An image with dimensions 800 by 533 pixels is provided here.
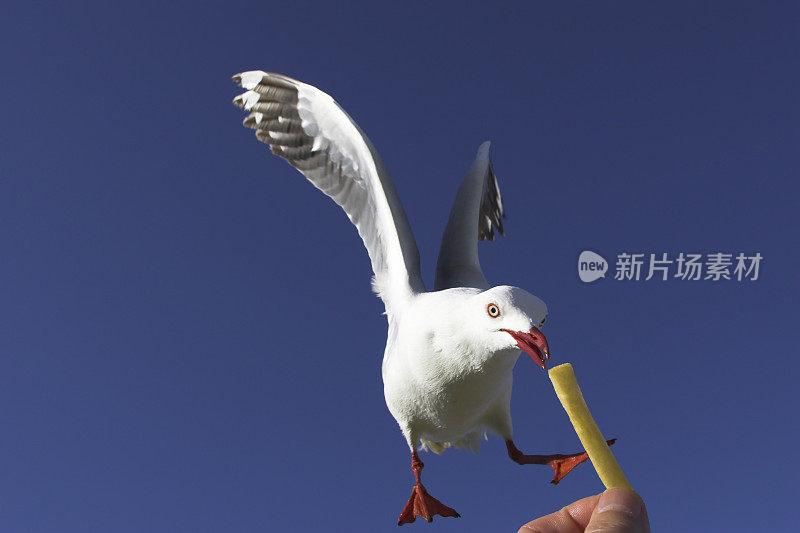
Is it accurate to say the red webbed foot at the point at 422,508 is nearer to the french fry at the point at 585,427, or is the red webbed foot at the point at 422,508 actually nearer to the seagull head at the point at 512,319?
the seagull head at the point at 512,319

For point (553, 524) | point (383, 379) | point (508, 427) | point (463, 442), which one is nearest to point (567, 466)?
point (508, 427)

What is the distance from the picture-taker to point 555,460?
401 centimetres

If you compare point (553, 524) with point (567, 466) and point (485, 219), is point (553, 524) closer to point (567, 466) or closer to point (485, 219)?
point (567, 466)

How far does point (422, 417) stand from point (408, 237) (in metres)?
1.27

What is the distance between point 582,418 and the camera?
2.34m

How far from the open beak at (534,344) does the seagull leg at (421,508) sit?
149cm

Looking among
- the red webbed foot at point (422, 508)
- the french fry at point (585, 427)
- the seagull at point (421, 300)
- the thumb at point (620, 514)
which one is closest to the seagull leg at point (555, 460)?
the seagull at point (421, 300)

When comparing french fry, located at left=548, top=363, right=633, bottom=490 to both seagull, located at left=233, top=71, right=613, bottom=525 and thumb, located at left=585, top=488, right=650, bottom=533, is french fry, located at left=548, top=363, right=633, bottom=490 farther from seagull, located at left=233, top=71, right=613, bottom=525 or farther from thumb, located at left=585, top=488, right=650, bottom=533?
seagull, located at left=233, top=71, right=613, bottom=525

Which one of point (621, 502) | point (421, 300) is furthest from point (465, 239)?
point (621, 502)

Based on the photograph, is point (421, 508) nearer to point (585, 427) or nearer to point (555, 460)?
point (555, 460)

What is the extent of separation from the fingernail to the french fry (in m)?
0.07

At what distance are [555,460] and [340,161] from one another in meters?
2.62

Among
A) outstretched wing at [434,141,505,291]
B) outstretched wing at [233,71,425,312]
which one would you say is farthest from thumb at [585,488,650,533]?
outstretched wing at [434,141,505,291]

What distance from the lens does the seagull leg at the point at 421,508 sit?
3814mm
